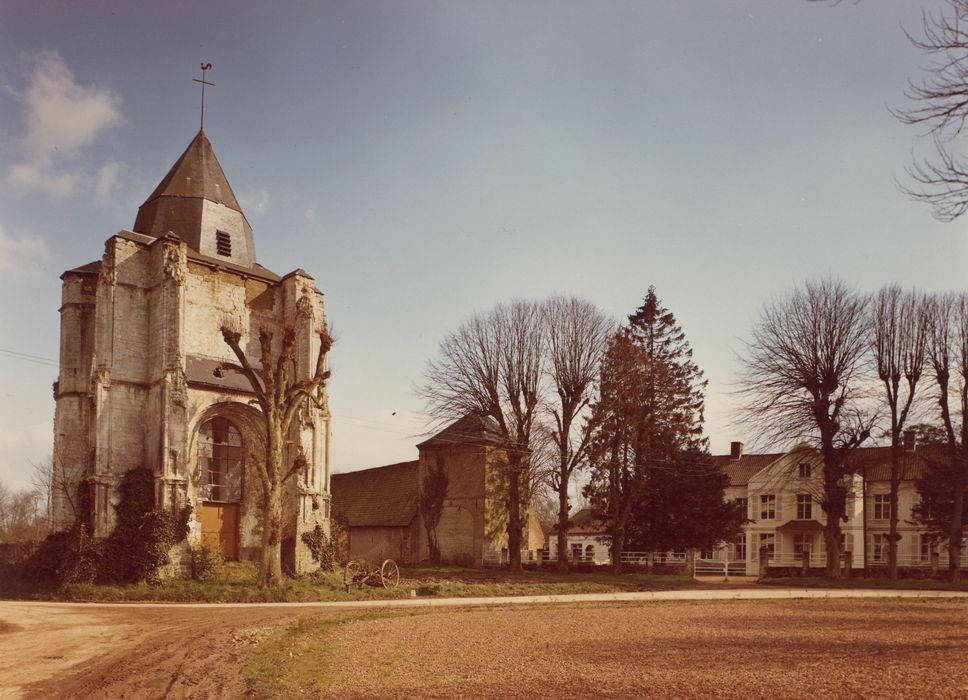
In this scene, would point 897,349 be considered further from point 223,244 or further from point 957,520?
point 223,244

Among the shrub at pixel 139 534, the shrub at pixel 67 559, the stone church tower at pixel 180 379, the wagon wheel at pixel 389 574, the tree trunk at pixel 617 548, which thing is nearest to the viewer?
the shrub at pixel 67 559

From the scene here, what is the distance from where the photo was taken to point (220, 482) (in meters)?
27.5

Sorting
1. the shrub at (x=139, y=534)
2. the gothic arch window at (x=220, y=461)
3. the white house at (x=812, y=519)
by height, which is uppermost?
the gothic arch window at (x=220, y=461)

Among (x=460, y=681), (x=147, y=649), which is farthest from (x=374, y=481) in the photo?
(x=460, y=681)

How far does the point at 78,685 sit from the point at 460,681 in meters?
4.41

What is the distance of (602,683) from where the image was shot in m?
8.96

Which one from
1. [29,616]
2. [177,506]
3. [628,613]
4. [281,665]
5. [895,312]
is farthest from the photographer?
[895,312]

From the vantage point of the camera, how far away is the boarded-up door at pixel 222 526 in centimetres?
2688

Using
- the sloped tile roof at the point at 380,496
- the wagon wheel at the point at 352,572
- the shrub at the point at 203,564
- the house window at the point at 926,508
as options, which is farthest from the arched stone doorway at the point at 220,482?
the house window at the point at 926,508

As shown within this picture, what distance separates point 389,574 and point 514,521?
11.4m

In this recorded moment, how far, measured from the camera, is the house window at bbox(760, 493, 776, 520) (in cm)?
5228

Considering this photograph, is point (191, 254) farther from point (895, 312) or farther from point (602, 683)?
point (895, 312)

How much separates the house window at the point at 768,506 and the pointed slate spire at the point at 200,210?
37340 mm

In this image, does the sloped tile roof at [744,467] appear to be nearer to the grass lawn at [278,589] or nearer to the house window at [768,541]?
the house window at [768,541]
